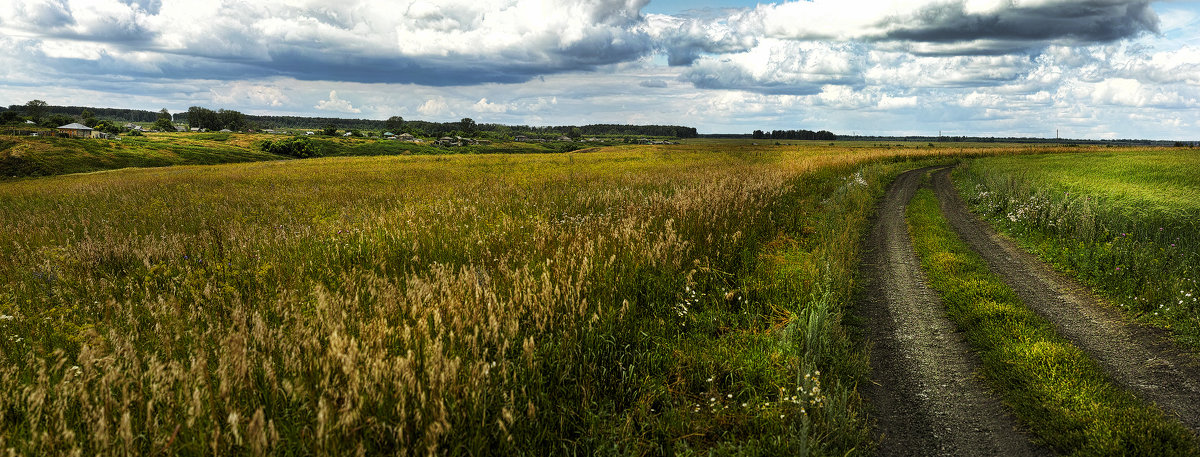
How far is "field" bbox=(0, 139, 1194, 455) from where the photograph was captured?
330 cm

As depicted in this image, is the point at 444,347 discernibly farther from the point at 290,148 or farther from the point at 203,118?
the point at 203,118

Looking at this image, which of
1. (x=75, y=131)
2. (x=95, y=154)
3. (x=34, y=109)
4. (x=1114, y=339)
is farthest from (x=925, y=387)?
(x=34, y=109)

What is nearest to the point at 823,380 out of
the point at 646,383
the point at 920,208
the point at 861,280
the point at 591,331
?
the point at 646,383

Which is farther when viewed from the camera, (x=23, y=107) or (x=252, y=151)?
(x=23, y=107)

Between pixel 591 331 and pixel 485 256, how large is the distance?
10.4 feet

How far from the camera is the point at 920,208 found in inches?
701

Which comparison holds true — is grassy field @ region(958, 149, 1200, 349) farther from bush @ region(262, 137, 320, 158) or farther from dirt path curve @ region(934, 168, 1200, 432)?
bush @ region(262, 137, 320, 158)

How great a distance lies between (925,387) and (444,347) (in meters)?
4.69

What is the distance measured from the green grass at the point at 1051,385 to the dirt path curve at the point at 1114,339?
251 mm

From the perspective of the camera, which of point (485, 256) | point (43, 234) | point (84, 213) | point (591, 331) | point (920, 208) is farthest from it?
point (920, 208)

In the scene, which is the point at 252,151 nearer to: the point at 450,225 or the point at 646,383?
the point at 450,225

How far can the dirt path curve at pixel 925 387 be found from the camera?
14.3ft

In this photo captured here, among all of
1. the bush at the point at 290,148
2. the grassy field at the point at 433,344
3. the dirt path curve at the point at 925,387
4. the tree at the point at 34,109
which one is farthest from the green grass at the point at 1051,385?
the tree at the point at 34,109

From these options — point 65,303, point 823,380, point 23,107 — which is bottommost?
point 823,380
